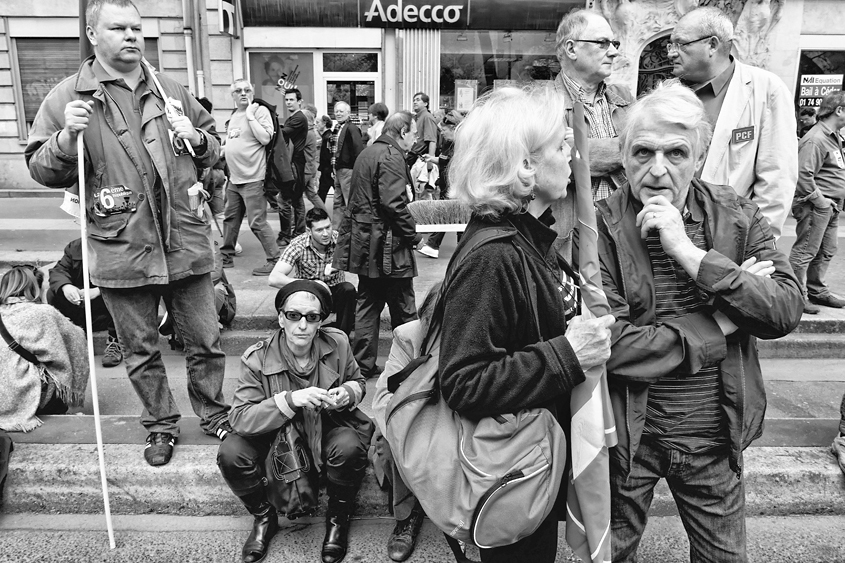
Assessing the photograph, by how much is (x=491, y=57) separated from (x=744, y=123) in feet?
38.2

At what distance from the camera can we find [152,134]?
10.1 ft

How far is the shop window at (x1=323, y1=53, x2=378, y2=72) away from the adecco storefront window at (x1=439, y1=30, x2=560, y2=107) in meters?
1.46

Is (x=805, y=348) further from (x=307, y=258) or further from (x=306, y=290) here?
(x=306, y=290)

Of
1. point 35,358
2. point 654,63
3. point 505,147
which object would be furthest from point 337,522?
point 654,63

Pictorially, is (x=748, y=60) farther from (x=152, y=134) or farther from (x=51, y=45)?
(x=51, y=45)

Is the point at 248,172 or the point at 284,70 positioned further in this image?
the point at 284,70

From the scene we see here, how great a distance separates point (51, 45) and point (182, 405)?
40.0 ft

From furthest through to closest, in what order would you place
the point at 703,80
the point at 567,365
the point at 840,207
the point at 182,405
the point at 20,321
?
the point at 840,207 < the point at 182,405 < the point at 20,321 < the point at 703,80 < the point at 567,365

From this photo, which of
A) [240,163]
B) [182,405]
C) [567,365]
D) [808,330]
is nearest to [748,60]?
[808,330]

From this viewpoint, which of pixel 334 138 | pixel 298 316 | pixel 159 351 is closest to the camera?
pixel 298 316

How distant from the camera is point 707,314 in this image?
72.4 inches

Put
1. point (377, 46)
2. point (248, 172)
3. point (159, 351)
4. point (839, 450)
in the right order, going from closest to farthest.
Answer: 1. point (839, 450)
2. point (159, 351)
3. point (248, 172)
4. point (377, 46)

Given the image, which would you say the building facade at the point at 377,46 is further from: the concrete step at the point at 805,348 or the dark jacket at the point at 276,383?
the dark jacket at the point at 276,383

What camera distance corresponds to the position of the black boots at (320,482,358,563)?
283 cm
